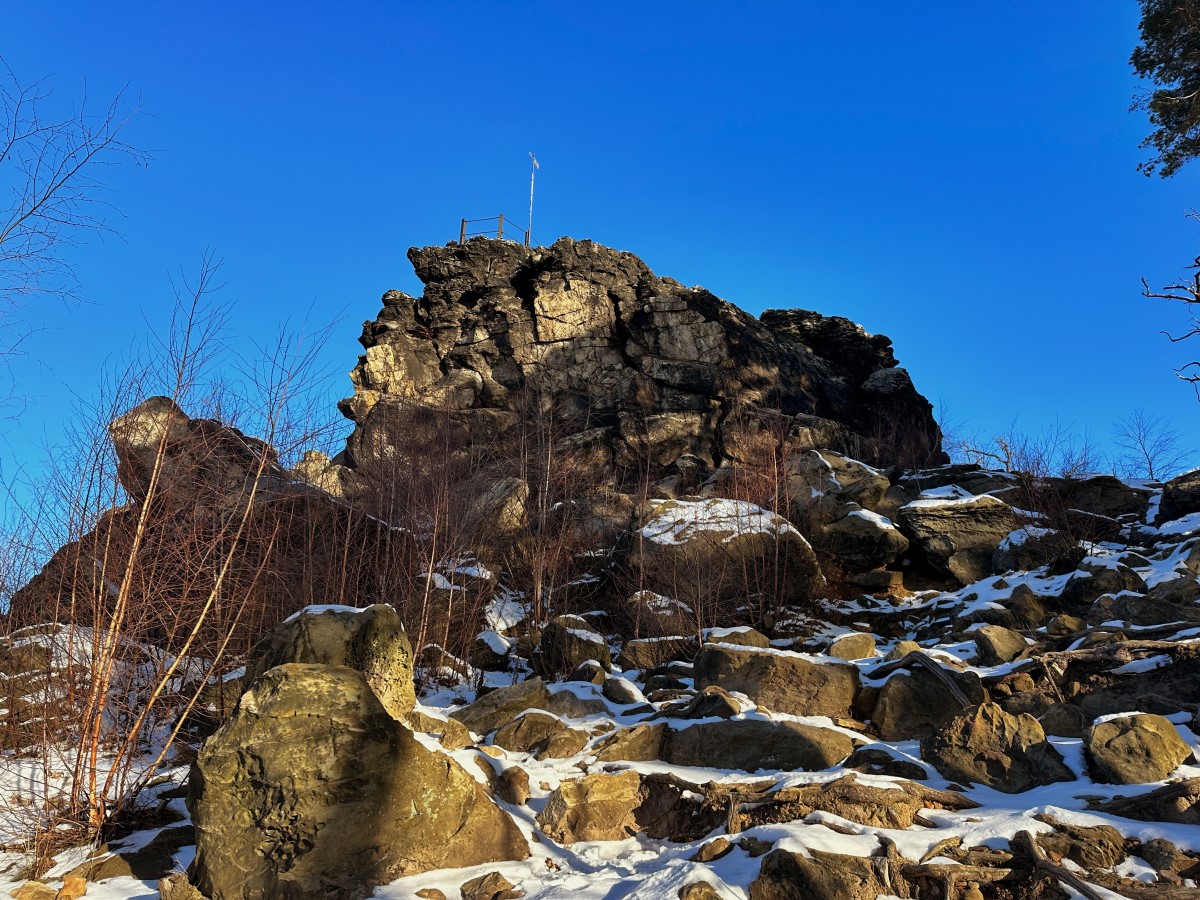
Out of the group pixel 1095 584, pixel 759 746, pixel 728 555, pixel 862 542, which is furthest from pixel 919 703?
pixel 862 542

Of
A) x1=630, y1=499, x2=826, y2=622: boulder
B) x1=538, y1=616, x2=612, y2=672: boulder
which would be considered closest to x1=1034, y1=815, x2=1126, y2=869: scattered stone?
x1=538, y1=616, x2=612, y2=672: boulder

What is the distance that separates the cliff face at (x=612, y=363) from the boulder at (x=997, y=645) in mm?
16377

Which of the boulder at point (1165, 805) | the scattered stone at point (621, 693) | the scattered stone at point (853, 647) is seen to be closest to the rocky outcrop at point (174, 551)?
the scattered stone at point (621, 693)

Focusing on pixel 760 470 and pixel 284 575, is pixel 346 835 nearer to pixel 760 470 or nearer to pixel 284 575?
pixel 284 575

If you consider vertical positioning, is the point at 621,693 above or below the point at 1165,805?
above

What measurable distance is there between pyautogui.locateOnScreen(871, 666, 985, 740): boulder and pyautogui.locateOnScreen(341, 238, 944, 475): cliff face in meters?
18.0

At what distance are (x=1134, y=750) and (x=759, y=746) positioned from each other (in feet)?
9.90

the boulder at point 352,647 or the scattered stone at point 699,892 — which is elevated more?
the boulder at point 352,647

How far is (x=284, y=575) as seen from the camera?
12.6 metres

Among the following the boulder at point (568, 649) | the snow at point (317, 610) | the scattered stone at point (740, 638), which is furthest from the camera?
the boulder at point (568, 649)

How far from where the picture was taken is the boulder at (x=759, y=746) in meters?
7.05

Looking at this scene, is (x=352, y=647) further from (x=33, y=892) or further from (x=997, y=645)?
(x=997, y=645)

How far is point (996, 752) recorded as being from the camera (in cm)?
624

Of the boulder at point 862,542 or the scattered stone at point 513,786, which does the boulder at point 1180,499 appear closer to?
the boulder at point 862,542
